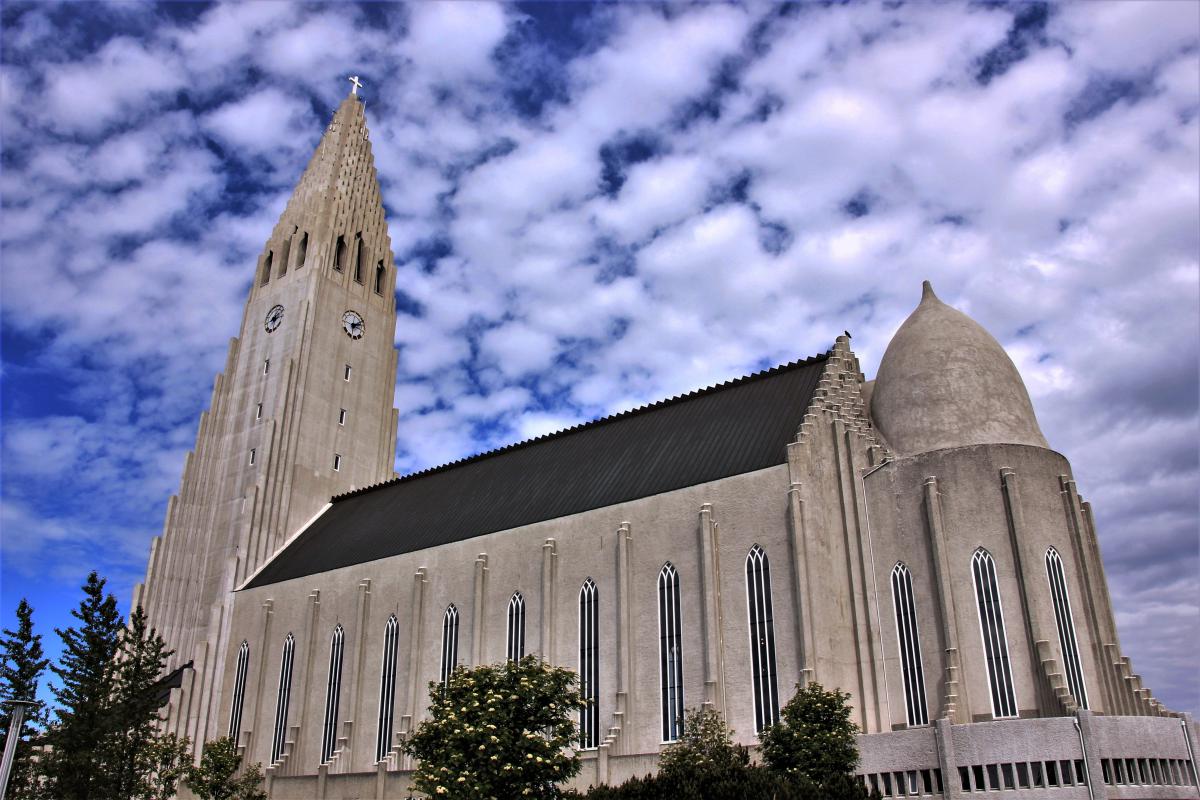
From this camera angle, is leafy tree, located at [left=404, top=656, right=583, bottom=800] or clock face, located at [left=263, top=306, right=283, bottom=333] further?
clock face, located at [left=263, top=306, right=283, bottom=333]

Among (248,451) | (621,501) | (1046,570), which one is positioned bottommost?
(1046,570)

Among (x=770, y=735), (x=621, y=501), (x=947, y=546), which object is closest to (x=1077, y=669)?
(x=947, y=546)

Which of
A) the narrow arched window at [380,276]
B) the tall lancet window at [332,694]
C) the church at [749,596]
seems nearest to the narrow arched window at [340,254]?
the narrow arched window at [380,276]

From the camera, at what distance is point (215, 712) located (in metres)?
49.4

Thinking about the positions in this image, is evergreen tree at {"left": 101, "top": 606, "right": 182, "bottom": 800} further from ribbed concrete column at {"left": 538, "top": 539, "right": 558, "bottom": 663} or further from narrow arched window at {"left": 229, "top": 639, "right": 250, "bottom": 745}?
ribbed concrete column at {"left": 538, "top": 539, "right": 558, "bottom": 663}

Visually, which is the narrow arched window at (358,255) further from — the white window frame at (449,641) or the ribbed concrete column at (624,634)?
the ribbed concrete column at (624,634)

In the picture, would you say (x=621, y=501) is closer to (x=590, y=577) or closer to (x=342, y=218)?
(x=590, y=577)

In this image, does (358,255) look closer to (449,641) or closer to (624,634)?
(449,641)

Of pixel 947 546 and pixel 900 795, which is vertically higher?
pixel 947 546

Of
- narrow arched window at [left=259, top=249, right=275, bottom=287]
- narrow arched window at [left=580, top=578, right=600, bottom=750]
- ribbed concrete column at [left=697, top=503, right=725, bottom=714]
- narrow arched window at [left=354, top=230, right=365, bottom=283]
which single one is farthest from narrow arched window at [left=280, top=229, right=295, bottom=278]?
ribbed concrete column at [left=697, top=503, right=725, bottom=714]

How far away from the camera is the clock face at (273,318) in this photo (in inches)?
2451

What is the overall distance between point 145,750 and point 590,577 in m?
18.7

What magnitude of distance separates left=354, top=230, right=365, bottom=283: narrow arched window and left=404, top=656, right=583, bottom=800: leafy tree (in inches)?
1683

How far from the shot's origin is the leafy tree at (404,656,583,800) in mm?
25297
